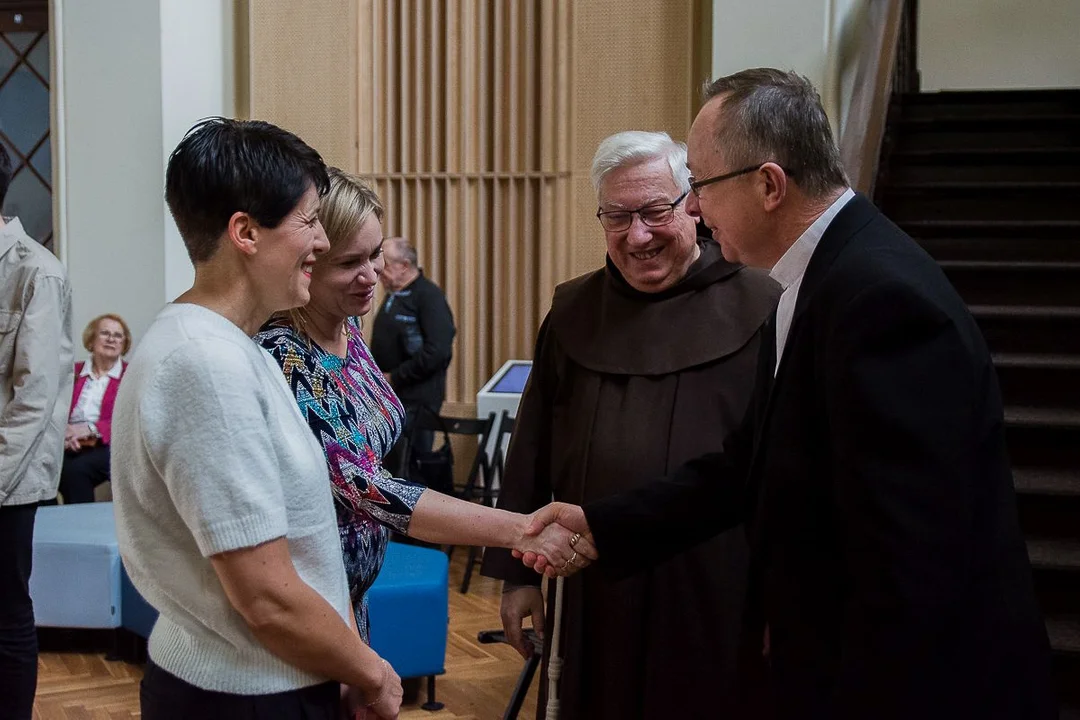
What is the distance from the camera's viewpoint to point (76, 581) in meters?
4.60

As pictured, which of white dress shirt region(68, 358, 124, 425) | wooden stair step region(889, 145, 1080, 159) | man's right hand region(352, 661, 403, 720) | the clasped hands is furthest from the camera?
white dress shirt region(68, 358, 124, 425)

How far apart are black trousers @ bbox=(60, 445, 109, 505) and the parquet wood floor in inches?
58.8

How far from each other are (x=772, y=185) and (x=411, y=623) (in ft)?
8.90

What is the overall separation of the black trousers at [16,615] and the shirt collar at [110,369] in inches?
145

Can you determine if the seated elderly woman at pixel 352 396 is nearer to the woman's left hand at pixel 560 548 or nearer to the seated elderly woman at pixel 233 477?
the woman's left hand at pixel 560 548

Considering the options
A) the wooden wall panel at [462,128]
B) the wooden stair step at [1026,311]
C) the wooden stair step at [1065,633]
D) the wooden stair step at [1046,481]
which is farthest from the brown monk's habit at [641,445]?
the wooden wall panel at [462,128]

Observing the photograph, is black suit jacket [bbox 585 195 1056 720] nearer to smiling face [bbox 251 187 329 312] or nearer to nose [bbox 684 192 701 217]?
nose [bbox 684 192 701 217]

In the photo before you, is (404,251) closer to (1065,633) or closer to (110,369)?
(110,369)

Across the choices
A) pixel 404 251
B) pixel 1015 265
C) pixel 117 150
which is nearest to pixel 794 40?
pixel 1015 265

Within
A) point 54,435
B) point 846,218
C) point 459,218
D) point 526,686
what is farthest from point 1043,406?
point 459,218

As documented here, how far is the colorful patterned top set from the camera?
1834mm

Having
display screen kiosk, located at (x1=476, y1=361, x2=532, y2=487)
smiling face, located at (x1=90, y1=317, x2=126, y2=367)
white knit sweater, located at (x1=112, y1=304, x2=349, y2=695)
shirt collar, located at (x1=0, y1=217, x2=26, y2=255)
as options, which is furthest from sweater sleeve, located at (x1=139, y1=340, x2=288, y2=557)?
smiling face, located at (x1=90, y1=317, x2=126, y2=367)

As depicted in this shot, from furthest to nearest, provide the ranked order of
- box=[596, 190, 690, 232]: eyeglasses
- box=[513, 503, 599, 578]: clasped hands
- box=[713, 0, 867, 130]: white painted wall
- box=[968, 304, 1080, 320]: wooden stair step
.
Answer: box=[713, 0, 867, 130]: white painted wall, box=[968, 304, 1080, 320]: wooden stair step, box=[596, 190, 690, 232]: eyeglasses, box=[513, 503, 599, 578]: clasped hands

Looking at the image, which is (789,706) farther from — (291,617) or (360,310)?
(360,310)
